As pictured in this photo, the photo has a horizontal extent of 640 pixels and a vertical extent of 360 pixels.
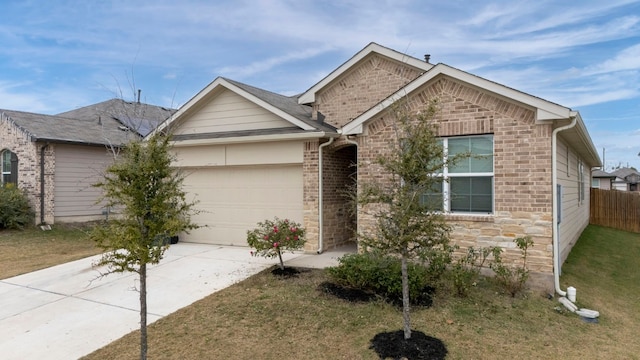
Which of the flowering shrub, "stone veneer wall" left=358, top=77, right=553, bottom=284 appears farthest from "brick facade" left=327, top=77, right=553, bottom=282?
the flowering shrub

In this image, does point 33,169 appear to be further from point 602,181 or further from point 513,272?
point 602,181

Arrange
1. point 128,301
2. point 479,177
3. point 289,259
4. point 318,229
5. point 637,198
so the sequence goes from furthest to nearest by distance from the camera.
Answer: point 637,198 → point 318,229 → point 289,259 → point 479,177 → point 128,301

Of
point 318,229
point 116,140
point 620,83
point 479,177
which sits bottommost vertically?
point 318,229

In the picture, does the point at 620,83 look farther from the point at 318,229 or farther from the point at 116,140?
the point at 116,140

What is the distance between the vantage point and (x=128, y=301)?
685 centimetres

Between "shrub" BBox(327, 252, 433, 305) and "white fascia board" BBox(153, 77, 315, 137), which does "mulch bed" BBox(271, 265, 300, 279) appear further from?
"white fascia board" BBox(153, 77, 315, 137)

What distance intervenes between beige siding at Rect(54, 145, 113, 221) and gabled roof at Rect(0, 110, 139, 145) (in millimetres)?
510

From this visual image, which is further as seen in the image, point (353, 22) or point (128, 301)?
point (353, 22)

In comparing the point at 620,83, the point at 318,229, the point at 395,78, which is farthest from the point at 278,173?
the point at 620,83

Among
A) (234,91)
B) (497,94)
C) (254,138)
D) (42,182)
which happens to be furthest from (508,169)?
(42,182)

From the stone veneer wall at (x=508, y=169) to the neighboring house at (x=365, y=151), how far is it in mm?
18

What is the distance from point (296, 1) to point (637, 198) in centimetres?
1898

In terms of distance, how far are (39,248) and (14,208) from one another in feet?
12.6

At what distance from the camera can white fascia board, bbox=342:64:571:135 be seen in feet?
22.3
